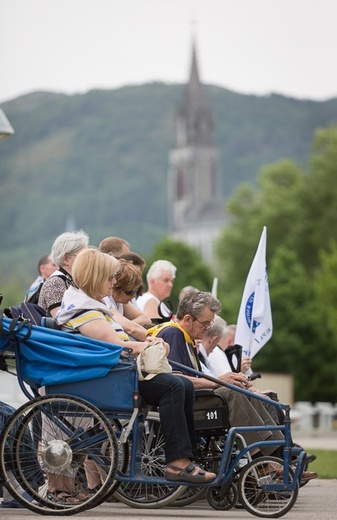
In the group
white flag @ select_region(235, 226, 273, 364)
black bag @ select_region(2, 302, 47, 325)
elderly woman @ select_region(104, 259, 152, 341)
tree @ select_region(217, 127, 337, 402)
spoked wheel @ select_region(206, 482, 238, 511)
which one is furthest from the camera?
tree @ select_region(217, 127, 337, 402)

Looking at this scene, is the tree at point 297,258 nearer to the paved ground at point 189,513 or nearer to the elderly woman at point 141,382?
the paved ground at point 189,513

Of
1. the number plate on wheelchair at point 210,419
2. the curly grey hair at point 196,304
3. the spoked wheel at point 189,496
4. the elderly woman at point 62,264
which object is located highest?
the elderly woman at point 62,264

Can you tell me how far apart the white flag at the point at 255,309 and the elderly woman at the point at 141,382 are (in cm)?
319

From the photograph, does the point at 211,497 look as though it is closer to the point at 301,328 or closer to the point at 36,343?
the point at 36,343

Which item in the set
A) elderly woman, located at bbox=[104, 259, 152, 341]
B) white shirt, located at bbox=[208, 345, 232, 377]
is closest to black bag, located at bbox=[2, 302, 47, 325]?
elderly woman, located at bbox=[104, 259, 152, 341]

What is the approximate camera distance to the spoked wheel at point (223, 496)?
8.69m

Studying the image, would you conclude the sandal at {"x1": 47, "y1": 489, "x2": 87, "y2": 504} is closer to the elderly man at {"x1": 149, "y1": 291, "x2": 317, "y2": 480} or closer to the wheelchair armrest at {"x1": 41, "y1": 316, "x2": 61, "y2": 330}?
the wheelchair armrest at {"x1": 41, "y1": 316, "x2": 61, "y2": 330}

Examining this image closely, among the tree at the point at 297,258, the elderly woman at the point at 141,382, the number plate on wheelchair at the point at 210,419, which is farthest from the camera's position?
the tree at the point at 297,258

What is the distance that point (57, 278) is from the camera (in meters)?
9.01


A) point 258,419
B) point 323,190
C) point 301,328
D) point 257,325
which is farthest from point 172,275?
point 323,190

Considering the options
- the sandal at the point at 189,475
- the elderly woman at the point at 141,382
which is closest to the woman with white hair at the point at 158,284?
the elderly woman at the point at 141,382

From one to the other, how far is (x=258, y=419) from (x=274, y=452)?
0.76ft

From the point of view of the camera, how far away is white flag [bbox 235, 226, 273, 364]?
37.4 feet

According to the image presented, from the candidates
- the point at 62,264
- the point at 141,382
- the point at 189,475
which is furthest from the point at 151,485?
the point at 62,264
